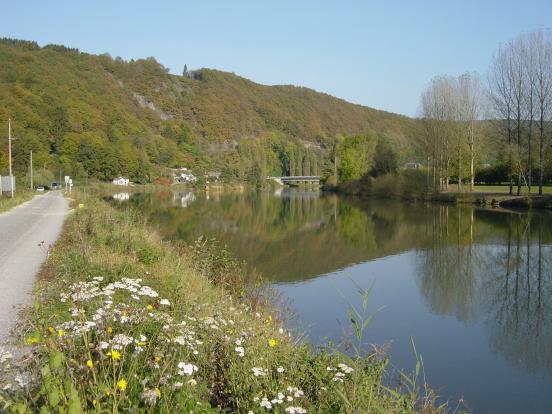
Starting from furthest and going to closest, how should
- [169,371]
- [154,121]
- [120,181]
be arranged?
1. [154,121]
2. [120,181]
3. [169,371]

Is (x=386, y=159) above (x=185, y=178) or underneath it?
above

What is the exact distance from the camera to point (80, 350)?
383 cm

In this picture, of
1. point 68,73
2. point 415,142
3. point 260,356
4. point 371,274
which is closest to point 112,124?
point 68,73

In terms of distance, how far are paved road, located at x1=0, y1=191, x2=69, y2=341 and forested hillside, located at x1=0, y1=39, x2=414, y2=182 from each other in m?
25.7

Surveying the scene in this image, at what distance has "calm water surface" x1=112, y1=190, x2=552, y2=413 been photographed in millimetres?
7973

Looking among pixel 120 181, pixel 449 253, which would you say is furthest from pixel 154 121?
pixel 449 253

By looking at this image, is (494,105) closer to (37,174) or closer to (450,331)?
(450,331)

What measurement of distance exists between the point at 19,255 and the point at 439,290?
9.58m

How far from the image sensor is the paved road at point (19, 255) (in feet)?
22.6

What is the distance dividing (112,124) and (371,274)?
340 feet

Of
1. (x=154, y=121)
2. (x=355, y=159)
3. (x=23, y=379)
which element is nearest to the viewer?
(x=23, y=379)

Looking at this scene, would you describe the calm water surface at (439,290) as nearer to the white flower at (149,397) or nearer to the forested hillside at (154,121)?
the white flower at (149,397)

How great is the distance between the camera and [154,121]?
472 feet

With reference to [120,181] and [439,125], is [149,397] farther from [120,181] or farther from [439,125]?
[120,181]
